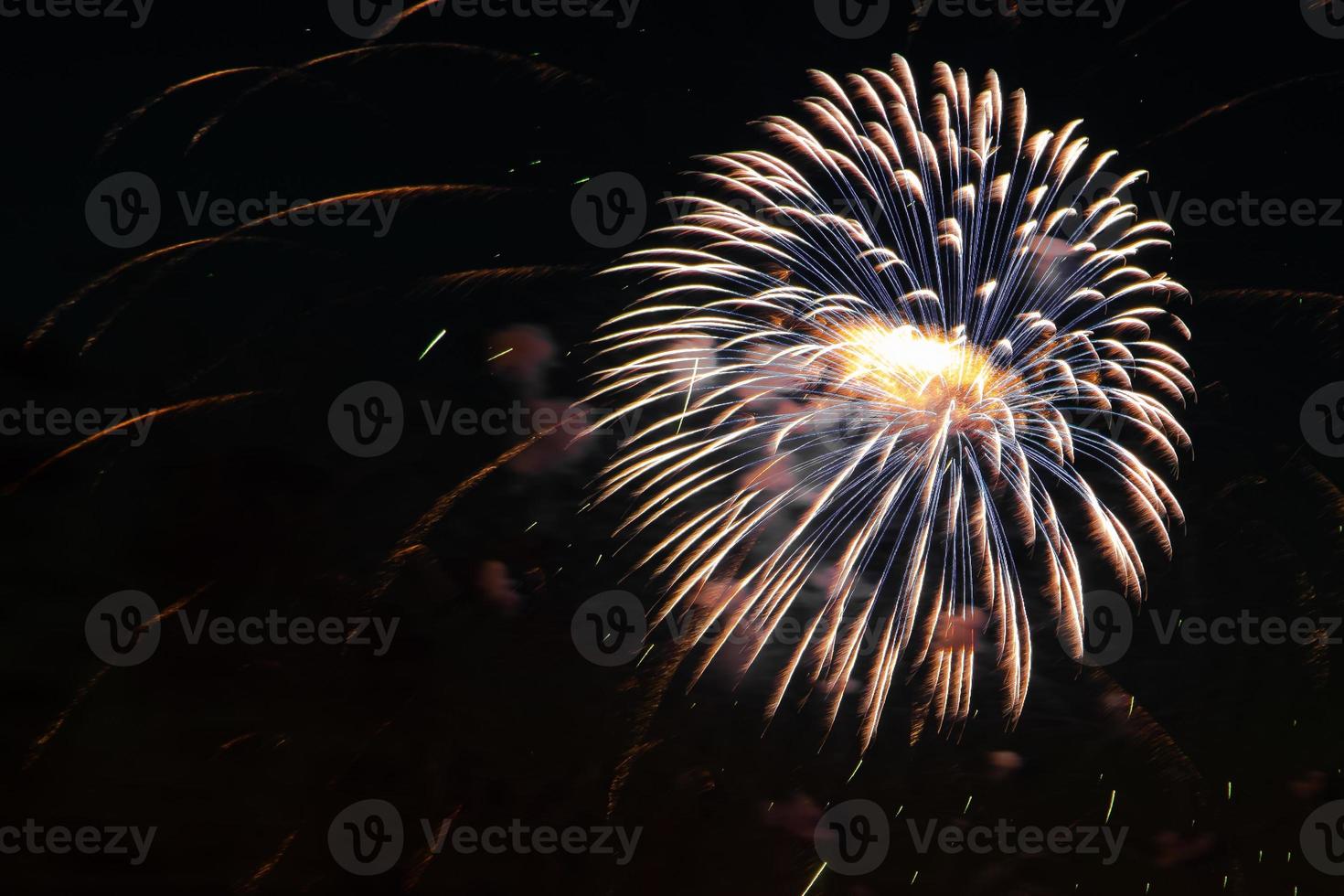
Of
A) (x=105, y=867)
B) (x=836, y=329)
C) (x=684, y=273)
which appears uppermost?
(x=684, y=273)

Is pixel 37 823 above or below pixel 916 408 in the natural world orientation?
below

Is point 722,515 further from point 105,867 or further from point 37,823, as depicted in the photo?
point 105,867

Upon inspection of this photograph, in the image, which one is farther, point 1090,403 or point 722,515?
point 722,515

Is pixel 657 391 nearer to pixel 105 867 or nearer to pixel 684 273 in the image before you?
pixel 684 273

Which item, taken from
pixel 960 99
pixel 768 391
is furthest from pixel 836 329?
pixel 960 99

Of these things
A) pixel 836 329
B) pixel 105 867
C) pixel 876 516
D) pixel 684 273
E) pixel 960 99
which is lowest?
pixel 105 867

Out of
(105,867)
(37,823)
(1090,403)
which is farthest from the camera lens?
(105,867)

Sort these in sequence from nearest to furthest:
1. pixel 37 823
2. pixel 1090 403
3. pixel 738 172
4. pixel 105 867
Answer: pixel 1090 403 → pixel 738 172 → pixel 37 823 → pixel 105 867

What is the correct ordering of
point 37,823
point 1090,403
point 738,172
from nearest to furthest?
point 1090,403
point 738,172
point 37,823

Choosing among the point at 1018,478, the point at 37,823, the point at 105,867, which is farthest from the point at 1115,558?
the point at 105,867
